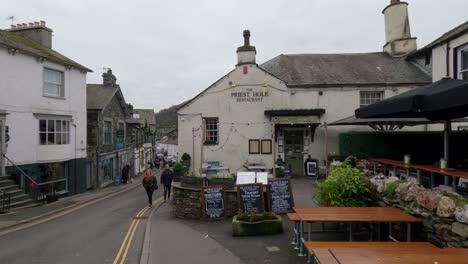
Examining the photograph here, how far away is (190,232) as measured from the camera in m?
10.3

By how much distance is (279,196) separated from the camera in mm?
11805

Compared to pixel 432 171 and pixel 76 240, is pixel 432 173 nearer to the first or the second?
pixel 432 171

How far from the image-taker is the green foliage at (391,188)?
7.22 meters

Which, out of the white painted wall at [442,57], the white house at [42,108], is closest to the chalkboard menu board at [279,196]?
the white painted wall at [442,57]

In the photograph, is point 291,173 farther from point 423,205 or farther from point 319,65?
point 423,205

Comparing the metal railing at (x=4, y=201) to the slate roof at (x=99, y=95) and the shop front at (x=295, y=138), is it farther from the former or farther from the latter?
the shop front at (x=295, y=138)

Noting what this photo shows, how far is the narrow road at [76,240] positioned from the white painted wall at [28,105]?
561cm

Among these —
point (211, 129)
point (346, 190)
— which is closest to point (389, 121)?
point (346, 190)

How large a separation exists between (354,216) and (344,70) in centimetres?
1682

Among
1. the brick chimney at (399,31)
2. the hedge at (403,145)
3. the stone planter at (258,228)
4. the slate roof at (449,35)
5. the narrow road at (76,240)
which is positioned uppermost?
the brick chimney at (399,31)

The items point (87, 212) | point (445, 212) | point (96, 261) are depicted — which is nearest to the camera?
point (445, 212)

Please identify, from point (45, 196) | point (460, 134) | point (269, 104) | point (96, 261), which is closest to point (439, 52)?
point (460, 134)

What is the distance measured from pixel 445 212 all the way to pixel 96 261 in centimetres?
710

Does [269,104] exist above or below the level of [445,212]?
above
